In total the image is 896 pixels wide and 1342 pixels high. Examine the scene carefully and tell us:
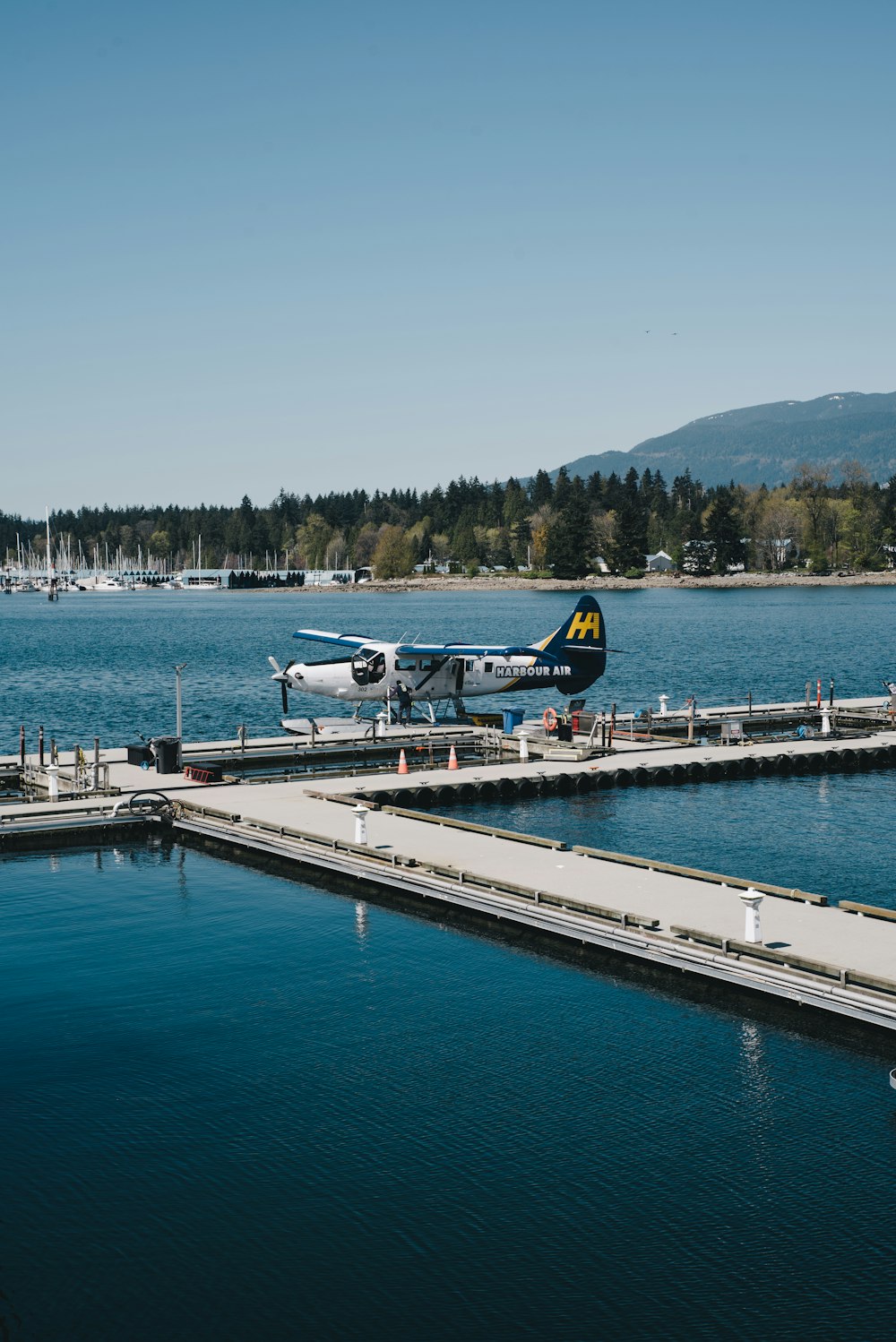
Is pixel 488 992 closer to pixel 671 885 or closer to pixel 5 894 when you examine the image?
pixel 671 885

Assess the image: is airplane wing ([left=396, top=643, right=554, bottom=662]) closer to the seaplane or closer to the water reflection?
the seaplane

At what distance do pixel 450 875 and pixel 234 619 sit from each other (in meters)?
145

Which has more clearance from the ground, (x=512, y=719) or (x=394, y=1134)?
(x=512, y=719)

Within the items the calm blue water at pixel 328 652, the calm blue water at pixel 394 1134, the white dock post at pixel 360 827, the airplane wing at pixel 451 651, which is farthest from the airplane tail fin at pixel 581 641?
the white dock post at pixel 360 827

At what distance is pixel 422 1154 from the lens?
1386 centimetres

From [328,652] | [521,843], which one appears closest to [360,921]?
[521,843]

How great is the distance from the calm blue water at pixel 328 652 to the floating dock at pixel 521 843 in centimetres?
1588

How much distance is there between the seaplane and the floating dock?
5.89 feet

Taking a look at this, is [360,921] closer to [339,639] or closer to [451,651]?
[451,651]

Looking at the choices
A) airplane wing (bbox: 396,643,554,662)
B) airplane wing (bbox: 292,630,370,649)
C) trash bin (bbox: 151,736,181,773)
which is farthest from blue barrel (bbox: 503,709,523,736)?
trash bin (bbox: 151,736,181,773)

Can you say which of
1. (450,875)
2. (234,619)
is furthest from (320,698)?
(234,619)

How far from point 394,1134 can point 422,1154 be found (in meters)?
0.57

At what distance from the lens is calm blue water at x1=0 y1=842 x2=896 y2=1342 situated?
1129cm

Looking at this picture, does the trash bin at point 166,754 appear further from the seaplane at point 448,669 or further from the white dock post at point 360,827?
the white dock post at point 360,827
